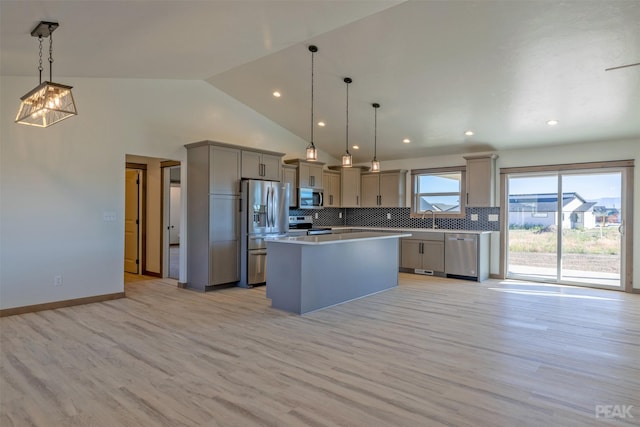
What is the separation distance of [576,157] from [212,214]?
19.8 ft

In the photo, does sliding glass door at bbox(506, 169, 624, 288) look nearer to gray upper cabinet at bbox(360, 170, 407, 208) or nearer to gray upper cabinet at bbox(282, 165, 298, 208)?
gray upper cabinet at bbox(360, 170, 407, 208)

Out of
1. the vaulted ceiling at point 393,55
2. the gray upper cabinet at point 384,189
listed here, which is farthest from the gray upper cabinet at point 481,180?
the gray upper cabinet at point 384,189

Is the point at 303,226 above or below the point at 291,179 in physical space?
below

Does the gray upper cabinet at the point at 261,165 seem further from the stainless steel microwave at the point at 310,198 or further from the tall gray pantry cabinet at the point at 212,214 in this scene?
the stainless steel microwave at the point at 310,198

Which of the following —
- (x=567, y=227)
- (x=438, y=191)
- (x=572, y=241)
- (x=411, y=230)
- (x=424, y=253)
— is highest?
(x=438, y=191)

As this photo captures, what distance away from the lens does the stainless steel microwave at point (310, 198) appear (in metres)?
7.48

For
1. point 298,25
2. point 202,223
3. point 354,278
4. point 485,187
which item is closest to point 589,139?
point 485,187

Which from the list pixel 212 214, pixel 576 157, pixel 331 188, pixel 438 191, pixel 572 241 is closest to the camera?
pixel 212 214

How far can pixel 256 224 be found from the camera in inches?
238

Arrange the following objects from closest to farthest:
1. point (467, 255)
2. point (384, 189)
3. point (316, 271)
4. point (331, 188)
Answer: point (316, 271), point (467, 255), point (384, 189), point (331, 188)

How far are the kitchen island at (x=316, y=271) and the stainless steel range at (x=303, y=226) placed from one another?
6.13ft

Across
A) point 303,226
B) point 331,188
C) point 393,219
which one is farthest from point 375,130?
point 303,226

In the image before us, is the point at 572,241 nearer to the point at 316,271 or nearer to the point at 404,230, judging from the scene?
the point at 404,230

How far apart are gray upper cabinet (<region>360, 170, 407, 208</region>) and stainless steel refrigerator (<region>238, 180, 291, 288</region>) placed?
2.75m
